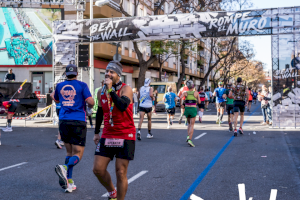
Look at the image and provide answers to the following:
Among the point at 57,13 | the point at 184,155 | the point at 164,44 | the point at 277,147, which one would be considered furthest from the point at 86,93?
the point at 57,13

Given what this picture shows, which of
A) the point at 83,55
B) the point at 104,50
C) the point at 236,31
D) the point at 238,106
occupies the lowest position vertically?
the point at 238,106

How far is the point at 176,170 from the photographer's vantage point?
6.98 m

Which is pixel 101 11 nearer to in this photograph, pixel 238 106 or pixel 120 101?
pixel 238 106

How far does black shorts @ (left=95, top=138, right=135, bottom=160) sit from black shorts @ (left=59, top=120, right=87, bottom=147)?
1344mm

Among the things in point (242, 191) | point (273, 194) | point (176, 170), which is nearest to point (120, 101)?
point (242, 191)

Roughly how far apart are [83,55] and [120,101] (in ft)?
43.2

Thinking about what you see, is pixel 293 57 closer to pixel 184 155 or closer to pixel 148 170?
pixel 184 155

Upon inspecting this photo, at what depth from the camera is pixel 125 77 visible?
126 ft

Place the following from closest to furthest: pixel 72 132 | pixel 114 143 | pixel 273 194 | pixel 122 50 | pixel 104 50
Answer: pixel 114 143
pixel 273 194
pixel 72 132
pixel 104 50
pixel 122 50

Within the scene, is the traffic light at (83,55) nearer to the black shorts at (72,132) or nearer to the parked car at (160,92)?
the black shorts at (72,132)

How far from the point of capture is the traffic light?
652 inches

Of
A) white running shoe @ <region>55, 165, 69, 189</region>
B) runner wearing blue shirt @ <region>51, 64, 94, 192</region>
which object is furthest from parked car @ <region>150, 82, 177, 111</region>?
white running shoe @ <region>55, 165, 69, 189</region>

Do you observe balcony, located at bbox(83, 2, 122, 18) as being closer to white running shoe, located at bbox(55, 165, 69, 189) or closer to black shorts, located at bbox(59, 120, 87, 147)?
black shorts, located at bbox(59, 120, 87, 147)

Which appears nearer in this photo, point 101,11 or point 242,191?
point 242,191
